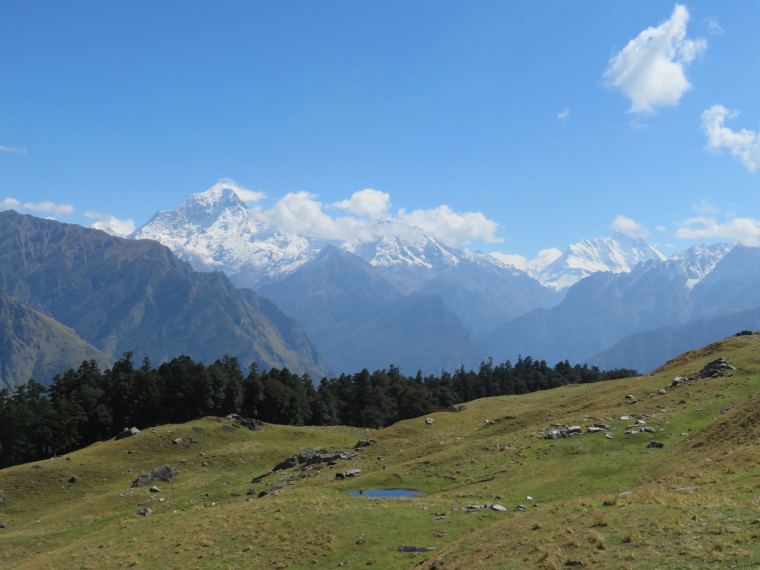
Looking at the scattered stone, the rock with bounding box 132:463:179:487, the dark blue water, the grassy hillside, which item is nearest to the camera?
the grassy hillside

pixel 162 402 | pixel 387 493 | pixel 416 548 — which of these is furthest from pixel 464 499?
pixel 162 402

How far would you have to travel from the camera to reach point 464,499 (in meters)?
37.6

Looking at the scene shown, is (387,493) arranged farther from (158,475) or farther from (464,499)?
(158,475)

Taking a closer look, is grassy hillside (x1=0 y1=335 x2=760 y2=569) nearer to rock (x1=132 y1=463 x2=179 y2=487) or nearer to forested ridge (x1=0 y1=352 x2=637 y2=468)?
rock (x1=132 y1=463 x2=179 y2=487)

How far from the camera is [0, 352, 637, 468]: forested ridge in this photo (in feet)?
329

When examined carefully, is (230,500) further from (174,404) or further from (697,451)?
(174,404)

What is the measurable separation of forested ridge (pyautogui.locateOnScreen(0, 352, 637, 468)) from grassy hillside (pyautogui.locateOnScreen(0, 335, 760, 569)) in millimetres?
25525

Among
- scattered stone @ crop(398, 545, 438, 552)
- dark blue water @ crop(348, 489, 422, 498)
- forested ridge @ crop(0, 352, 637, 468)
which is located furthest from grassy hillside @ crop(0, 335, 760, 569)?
forested ridge @ crop(0, 352, 637, 468)

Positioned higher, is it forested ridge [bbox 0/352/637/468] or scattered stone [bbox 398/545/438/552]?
forested ridge [bbox 0/352/637/468]

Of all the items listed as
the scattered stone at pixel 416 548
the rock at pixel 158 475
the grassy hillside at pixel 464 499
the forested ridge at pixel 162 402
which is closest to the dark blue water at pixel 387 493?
the grassy hillside at pixel 464 499

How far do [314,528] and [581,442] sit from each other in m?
27.7

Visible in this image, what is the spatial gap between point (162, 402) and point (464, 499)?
3808 inches

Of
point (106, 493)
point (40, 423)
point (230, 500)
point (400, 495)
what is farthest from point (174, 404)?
point (400, 495)

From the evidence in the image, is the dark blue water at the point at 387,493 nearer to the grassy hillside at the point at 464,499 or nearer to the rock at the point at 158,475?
the grassy hillside at the point at 464,499
